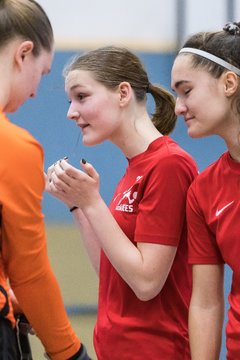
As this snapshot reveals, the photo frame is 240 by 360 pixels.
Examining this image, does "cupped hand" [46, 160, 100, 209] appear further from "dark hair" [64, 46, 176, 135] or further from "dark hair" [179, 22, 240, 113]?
"dark hair" [179, 22, 240, 113]

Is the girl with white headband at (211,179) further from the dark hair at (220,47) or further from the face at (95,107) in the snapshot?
the face at (95,107)

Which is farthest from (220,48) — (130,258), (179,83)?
(130,258)

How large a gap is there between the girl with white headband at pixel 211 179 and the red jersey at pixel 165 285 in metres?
0.05

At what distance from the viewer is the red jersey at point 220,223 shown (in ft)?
5.03

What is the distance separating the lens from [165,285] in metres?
1.68

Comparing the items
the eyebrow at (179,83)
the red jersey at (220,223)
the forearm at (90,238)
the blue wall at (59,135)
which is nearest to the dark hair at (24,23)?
the eyebrow at (179,83)

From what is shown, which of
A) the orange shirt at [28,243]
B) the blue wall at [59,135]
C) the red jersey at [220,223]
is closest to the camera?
the orange shirt at [28,243]

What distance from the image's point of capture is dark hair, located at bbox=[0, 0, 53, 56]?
134 cm

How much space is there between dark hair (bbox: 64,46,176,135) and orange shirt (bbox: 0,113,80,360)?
0.49 meters

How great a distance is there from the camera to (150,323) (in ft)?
5.35

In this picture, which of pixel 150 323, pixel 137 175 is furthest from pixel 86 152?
pixel 150 323

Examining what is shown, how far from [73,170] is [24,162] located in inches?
15.9

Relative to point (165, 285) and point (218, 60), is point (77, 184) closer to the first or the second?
→ point (165, 285)

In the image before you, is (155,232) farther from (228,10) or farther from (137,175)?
(228,10)
